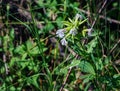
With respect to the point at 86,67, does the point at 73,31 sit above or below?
above

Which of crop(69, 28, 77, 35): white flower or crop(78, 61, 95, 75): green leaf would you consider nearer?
crop(69, 28, 77, 35): white flower

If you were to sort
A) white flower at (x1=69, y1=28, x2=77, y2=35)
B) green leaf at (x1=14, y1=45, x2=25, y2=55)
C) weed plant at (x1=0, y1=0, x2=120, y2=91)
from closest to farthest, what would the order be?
white flower at (x1=69, y1=28, x2=77, y2=35)
weed plant at (x1=0, y1=0, x2=120, y2=91)
green leaf at (x1=14, y1=45, x2=25, y2=55)

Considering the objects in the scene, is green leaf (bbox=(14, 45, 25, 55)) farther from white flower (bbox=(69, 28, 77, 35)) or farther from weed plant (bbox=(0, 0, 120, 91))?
white flower (bbox=(69, 28, 77, 35))

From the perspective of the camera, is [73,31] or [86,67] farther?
[86,67]

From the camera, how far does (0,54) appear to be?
2814 mm

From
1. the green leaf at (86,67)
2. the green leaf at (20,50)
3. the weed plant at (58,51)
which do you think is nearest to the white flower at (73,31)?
the weed plant at (58,51)

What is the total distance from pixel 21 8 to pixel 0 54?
0.45 m

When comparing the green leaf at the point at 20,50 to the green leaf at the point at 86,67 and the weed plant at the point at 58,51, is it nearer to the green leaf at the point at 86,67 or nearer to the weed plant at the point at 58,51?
the weed plant at the point at 58,51

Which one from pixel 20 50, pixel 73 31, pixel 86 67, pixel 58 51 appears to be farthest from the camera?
pixel 58 51

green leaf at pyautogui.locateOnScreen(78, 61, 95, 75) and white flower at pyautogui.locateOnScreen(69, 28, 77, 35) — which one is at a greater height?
white flower at pyautogui.locateOnScreen(69, 28, 77, 35)

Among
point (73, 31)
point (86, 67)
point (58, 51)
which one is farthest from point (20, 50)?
point (73, 31)

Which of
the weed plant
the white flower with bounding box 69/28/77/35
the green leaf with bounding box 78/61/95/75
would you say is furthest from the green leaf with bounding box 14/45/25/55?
the white flower with bounding box 69/28/77/35

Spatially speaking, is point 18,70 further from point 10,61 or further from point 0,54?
point 0,54

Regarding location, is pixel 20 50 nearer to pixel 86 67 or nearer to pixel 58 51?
pixel 58 51
